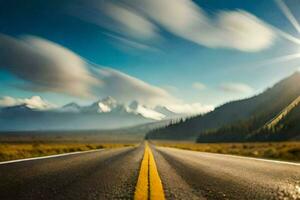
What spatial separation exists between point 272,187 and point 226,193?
3.06 feet

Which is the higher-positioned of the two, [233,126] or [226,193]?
[233,126]

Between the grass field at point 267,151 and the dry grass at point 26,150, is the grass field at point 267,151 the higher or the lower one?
the higher one

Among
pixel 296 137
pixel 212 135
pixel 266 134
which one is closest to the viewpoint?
pixel 296 137

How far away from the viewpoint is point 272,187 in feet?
14.3

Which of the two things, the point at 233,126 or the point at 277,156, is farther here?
the point at 233,126

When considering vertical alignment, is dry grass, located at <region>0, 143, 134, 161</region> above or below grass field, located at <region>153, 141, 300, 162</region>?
below

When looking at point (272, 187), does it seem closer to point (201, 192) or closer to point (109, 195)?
point (201, 192)

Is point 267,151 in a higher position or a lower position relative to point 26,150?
higher

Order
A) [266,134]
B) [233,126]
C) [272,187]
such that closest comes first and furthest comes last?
[272,187], [266,134], [233,126]

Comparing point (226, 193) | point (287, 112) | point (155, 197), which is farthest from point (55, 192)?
point (287, 112)

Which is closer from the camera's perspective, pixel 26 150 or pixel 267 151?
pixel 26 150

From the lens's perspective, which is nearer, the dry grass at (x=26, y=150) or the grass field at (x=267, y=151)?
the dry grass at (x=26, y=150)

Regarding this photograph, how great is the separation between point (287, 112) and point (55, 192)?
14187 cm

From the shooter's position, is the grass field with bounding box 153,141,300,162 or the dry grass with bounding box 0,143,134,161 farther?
the grass field with bounding box 153,141,300,162
